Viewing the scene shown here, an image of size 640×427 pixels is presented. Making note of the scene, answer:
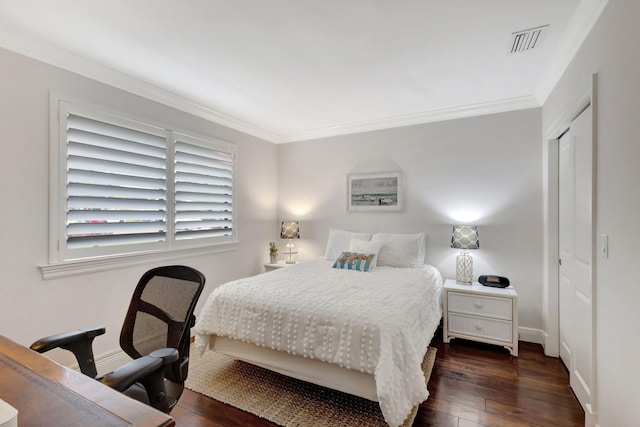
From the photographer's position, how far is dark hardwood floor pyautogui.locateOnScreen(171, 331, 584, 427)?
1.90m

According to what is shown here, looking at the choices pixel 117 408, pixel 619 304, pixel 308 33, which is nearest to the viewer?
pixel 117 408

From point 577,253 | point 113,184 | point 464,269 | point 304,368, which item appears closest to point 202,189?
point 113,184

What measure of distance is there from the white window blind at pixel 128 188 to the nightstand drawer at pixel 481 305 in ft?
9.14

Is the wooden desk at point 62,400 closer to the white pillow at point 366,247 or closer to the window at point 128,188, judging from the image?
the window at point 128,188

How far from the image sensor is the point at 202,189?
3.43 meters

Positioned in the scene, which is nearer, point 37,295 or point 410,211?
point 37,295

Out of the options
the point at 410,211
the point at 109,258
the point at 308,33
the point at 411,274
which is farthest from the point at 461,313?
the point at 109,258

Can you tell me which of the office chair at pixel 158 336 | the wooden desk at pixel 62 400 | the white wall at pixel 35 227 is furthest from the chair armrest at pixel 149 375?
the white wall at pixel 35 227

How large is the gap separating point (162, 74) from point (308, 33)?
56.8 inches

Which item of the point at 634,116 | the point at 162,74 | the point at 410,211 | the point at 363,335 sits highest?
the point at 162,74

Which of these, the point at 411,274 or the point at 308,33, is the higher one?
the point at 308,33

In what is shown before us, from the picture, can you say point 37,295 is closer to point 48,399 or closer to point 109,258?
point 109,258

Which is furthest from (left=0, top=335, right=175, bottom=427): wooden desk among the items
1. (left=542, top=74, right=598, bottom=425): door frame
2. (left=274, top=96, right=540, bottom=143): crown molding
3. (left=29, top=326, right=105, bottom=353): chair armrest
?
(left=274, top=96, right=540, bottom=143): crown molding

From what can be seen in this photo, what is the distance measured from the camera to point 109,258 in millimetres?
2521
